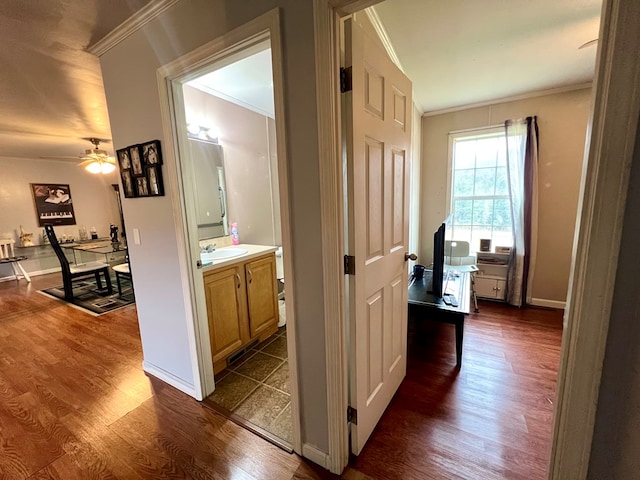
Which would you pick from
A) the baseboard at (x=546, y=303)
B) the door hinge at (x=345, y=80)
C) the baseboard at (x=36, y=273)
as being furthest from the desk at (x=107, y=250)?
the baseboard at (x=546, y=303)

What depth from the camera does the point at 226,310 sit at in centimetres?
209

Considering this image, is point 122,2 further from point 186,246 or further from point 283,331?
point 283,331

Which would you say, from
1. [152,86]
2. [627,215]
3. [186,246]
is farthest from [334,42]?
[186,246]

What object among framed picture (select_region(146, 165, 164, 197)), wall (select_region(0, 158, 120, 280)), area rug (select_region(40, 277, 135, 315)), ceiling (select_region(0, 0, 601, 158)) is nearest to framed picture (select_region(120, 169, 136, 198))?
framed picture (select_region(146, 165, 164, 197))

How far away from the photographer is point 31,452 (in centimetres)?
149

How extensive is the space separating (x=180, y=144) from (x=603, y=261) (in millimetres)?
1922

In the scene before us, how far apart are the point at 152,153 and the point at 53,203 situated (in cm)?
599

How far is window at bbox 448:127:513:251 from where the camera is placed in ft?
10.9

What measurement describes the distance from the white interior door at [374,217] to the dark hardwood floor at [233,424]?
30cm

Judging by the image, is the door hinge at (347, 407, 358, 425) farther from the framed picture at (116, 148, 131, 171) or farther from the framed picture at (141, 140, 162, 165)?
the framed picture at (116, 148, 131, 171)

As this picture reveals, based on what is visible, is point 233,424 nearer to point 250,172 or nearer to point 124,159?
point 124,159

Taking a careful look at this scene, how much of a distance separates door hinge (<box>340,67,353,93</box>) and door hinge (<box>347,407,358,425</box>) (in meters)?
1.50

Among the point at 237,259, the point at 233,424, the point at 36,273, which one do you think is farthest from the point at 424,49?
the point at 36,273

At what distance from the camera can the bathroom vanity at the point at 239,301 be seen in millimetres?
1989
